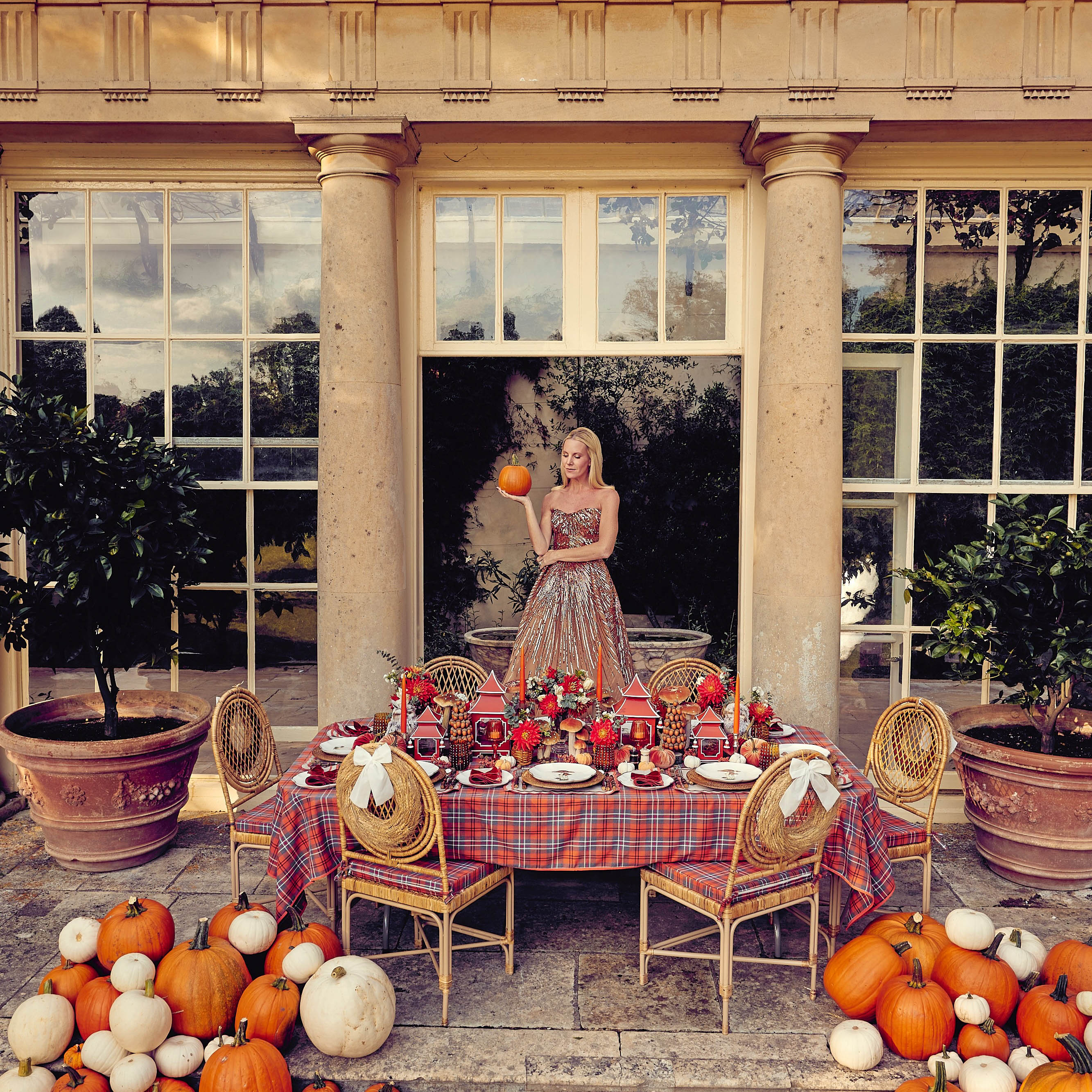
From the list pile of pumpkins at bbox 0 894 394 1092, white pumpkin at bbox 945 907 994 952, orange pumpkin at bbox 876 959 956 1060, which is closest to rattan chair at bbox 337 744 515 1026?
pile of pumpkins at bbox 0 894 394 1092

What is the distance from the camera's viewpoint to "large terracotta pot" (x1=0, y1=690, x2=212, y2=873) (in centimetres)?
448

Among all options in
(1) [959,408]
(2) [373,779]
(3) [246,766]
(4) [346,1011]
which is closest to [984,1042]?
(4) [346,1011]

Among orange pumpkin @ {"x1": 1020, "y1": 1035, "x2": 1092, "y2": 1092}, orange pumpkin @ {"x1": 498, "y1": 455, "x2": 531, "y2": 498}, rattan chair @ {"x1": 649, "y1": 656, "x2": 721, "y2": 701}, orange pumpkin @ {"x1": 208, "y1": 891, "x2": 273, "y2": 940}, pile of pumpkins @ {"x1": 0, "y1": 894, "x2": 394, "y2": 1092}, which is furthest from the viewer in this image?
orange pumpkin @ {"x1": 498, "y1": 455, "x2": 531, "y2": 498}

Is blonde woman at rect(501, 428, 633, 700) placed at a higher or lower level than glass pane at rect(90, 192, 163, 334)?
lower

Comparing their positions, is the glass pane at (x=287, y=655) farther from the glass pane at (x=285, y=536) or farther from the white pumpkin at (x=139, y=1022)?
the white pumpkin at (x=139, y=1022)

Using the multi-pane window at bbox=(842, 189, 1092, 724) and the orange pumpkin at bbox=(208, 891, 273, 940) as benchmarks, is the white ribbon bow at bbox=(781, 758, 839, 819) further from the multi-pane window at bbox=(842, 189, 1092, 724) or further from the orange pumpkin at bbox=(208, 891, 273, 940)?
the multi-pane window at bbox=(842, 189, 1092, 724)

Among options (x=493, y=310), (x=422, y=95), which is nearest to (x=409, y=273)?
(x=493, y=310)

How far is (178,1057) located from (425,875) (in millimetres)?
926

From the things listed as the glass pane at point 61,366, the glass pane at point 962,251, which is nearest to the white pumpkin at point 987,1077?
the glass pane at point 962,251

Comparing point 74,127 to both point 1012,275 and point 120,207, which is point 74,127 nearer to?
point 120,207

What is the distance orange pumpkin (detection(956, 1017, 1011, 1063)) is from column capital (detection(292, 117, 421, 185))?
14.9ft

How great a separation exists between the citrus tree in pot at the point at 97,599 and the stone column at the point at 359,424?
700mm

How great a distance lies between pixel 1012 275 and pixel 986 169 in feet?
1.96

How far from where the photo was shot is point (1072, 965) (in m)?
3.23
